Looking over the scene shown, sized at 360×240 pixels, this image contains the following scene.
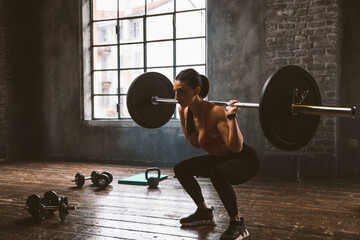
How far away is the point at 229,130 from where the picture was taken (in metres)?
2.15

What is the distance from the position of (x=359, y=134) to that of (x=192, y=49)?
258cm

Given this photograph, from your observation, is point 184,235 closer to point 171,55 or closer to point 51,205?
point 51,205

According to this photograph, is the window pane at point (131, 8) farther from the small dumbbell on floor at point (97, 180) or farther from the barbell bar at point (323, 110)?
the barbell bar at point (323, 110)

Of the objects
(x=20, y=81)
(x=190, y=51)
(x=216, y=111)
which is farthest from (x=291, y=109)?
(x=20, y=81)

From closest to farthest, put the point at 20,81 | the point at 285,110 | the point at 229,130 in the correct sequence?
1. the point at 285,110
2. the point at 229,130
3. the point at 20,81

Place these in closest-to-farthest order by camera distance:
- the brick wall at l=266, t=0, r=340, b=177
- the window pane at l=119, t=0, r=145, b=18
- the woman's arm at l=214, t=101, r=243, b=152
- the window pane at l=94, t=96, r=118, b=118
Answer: the woman's arm at l=214, t=101, r=243, b=152
the brick wall at l=266, t=0, r=340, b=177
the window pane at l=119, t=0, r=145, b=18
the window pane at l=94, t=96, r=118, b=118

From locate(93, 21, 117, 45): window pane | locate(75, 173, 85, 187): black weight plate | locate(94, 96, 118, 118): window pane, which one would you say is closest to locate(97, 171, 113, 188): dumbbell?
locate(75, 173, 85, 187): black weight plate

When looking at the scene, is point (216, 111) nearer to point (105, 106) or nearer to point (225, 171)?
point (225, 171)

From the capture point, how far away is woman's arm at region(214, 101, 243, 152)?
2.11 meters

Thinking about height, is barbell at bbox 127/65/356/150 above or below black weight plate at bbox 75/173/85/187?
above

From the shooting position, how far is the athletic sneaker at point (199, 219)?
8.38ft

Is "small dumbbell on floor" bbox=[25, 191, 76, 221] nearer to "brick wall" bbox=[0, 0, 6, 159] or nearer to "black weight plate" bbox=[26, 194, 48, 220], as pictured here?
"black weight plate" bbox=[26, 194, 48, 220]

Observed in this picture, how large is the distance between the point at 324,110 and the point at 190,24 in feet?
12.5

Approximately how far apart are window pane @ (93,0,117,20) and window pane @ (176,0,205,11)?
3.75ft
